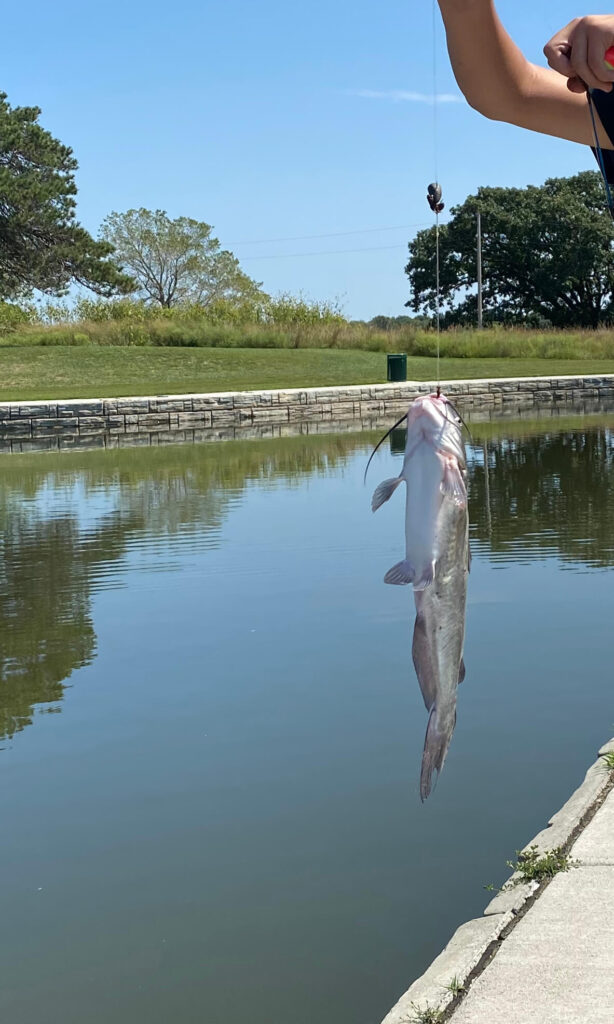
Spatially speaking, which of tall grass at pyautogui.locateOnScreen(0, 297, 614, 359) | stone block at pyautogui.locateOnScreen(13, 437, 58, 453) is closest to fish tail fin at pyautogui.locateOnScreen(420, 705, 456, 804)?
stone block at pyautogui.locateOnScreen(13, 437, 58, 453)

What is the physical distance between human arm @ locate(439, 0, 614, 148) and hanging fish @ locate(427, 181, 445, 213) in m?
0.19

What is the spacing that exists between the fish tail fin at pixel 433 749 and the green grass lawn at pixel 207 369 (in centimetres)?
2500

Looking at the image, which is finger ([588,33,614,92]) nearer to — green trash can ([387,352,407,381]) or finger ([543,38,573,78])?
finger ([543,38,573,78])

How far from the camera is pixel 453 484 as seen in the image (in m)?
1.20

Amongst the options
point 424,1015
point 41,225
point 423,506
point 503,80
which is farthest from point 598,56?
point 41,225

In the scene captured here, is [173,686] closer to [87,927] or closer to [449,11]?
[87,927]

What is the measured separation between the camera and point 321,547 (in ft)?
33.9

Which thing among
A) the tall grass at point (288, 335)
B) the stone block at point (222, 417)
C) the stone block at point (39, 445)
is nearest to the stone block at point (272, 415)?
the stone block at point (222, 417)

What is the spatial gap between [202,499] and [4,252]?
29348 millimetres

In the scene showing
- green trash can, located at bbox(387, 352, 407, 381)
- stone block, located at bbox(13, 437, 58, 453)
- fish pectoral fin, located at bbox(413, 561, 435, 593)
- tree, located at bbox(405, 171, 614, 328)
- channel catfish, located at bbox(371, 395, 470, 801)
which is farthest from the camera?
tree, located at bbox(405, 171, 614, 328)

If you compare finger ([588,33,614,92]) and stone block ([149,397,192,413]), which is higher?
finger ([588,33,614,92])

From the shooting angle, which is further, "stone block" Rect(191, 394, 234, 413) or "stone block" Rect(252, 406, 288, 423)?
"stone block" Rect(252, 406, 288, 423)

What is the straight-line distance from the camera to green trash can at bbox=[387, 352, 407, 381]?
26.5 metres

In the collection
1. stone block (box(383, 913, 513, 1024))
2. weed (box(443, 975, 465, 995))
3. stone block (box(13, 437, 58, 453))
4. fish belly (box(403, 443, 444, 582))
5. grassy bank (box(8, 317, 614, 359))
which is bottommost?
stone block (box(383, 913, 513, 1024))
